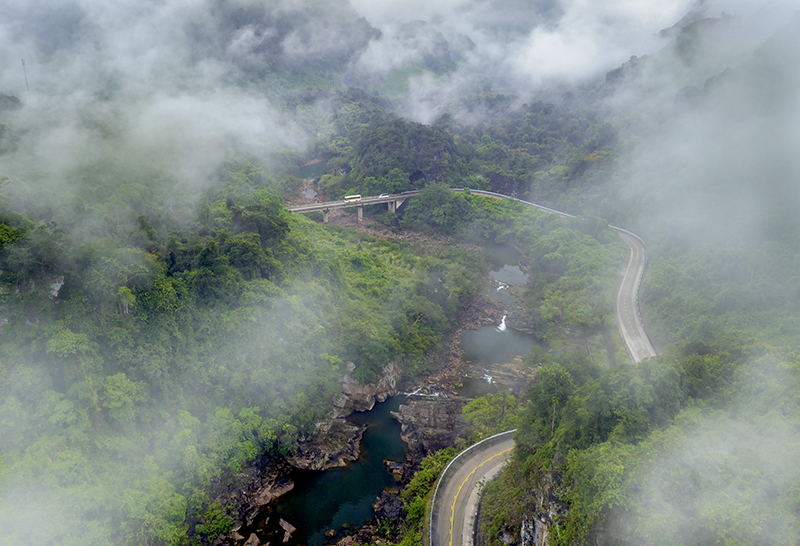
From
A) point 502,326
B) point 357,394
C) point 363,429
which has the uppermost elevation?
point 357,394

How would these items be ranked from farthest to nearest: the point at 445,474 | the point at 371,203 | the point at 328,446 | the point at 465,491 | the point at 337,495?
1. the point at 371,203
2. the point at 328,446
3. the point at 337,495
4. the point at 445,474
5. the point at 465,491

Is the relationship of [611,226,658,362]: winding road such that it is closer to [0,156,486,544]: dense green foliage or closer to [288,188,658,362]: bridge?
[288,188,658,362]: bridge

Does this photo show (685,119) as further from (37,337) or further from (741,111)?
(37,337)

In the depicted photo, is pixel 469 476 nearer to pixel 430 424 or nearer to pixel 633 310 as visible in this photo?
pixel 430 424

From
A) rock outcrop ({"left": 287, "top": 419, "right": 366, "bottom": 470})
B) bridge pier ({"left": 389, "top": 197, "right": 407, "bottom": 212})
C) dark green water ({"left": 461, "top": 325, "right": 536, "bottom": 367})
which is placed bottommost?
dark green water ({"left": 461, "top": 325, "right": 536, "bottom": 367})

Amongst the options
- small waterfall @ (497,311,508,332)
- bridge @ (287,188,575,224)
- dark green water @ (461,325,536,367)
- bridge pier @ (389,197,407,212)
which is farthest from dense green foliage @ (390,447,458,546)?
bridge pier @ (389,197,407,212)

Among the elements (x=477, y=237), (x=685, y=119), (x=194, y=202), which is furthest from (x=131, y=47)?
(x=685, y=119)

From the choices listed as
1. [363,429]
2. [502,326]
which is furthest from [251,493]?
[502,326]

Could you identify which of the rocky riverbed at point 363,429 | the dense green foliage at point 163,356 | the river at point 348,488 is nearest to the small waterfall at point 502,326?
the rocky riverbed at point 363,429
